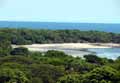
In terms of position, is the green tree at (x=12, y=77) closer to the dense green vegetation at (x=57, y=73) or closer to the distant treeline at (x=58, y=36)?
the dense green vegetation at (x=57, y=73)

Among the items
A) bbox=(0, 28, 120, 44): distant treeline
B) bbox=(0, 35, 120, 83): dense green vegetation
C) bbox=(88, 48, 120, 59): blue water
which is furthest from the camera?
bbox=(0, 28, 120, 44): distant treeline

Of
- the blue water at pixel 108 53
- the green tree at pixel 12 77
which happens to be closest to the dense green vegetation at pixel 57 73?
the green tree at pixel 12 77

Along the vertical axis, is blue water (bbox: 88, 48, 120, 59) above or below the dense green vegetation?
below

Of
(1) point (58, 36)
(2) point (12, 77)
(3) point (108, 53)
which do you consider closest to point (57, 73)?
(2) point (12, 77)

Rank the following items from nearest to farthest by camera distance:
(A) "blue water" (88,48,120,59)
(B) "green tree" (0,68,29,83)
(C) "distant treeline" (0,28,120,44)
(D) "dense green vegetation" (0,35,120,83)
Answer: (D) "dense green vegetation" (0,35,120,83) → (B) "green tree" (0,68,29,83) → (A) "blue water" (88,48,120,59) → (C) "distant treeline" (0,28,120,44)

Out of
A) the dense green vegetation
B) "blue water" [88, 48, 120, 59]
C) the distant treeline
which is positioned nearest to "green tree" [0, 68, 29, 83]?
the dense green vegetation

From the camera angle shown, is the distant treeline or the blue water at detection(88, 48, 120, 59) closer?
the blue water at detection(88, 48, 120, 59)

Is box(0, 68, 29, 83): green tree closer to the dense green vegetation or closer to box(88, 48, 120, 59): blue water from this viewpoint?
the dense green vegetation

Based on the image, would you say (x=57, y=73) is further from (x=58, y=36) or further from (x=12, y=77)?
(x=58, y=36)

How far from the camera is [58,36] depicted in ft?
298

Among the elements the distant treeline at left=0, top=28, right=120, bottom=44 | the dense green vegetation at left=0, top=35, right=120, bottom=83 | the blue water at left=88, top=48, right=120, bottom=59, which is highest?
the dense green vegetation at left=0, top=35, right=120, bottom=83

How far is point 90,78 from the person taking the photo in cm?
2047

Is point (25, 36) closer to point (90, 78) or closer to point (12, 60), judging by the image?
point (12, 60)

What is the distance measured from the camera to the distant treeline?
282 ft
